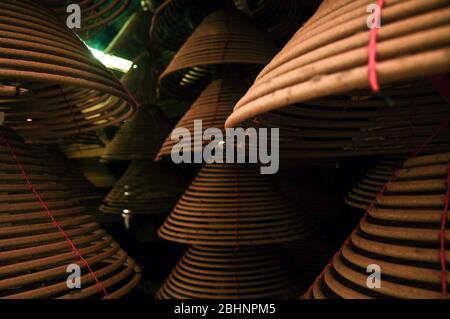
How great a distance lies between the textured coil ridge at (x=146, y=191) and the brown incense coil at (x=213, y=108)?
112cm

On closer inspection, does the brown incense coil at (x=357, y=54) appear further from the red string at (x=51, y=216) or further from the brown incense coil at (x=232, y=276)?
the brown incense coil at (x=232, y=276)

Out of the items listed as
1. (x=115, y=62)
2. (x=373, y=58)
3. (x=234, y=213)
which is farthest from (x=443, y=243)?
(x=115, y=62)

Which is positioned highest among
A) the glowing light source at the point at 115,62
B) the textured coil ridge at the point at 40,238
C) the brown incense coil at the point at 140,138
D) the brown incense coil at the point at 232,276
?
the glowing light source at the point at 115,62

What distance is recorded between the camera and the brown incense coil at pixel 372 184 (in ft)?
6.17

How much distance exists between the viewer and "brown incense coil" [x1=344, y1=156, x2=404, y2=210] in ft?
6.17

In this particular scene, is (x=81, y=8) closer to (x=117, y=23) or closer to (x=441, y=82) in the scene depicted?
(x=441, y=82)

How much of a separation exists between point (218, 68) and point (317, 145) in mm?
1522

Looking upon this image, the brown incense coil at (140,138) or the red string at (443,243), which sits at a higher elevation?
the brown incense coil at (140,138)

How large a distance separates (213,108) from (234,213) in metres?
0.52

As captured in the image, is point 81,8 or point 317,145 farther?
point 81,8

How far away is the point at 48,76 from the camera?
87 centimetres

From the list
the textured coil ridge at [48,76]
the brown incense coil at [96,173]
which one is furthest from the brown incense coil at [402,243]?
the brown incense coil at [96,173]

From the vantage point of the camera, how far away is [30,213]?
106 centimetres

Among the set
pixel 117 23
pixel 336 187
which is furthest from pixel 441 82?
pixel 117 23
